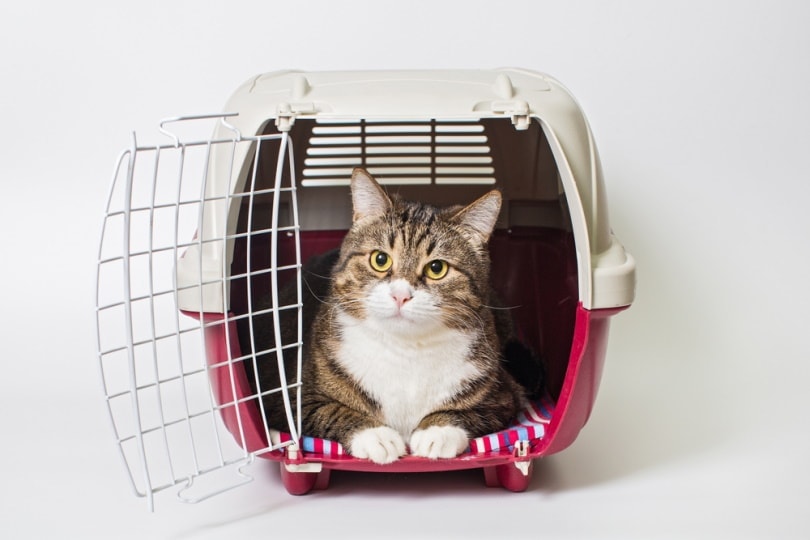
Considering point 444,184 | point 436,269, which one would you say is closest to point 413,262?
point 436,269

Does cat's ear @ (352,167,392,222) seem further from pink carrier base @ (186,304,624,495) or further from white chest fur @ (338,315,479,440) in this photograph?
pink carrier base @ (186,304,624,495)

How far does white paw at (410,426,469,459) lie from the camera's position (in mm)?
1971

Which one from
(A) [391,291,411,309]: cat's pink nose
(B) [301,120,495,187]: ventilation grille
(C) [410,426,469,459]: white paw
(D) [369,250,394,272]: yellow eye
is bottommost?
(C) [410,426,469,459]: white paw

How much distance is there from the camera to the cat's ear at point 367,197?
2031 mm

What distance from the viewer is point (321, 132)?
105 inches

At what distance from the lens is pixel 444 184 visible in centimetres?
274

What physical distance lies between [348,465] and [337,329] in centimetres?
31

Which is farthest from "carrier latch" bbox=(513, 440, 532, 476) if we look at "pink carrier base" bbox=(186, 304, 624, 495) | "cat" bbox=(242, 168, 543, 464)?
"cat" bbox=(242, 168, 543, 464)

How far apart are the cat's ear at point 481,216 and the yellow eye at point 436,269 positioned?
114 mm

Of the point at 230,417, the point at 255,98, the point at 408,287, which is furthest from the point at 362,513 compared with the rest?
the point at 255,98

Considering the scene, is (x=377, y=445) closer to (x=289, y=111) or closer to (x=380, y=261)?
(x=380, y=261)

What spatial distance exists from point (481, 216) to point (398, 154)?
30.4 inches

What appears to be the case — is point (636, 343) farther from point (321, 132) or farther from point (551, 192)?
point (321, 132)

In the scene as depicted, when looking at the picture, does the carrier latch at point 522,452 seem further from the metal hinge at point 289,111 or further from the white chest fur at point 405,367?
the metal hinge at point 289,111
